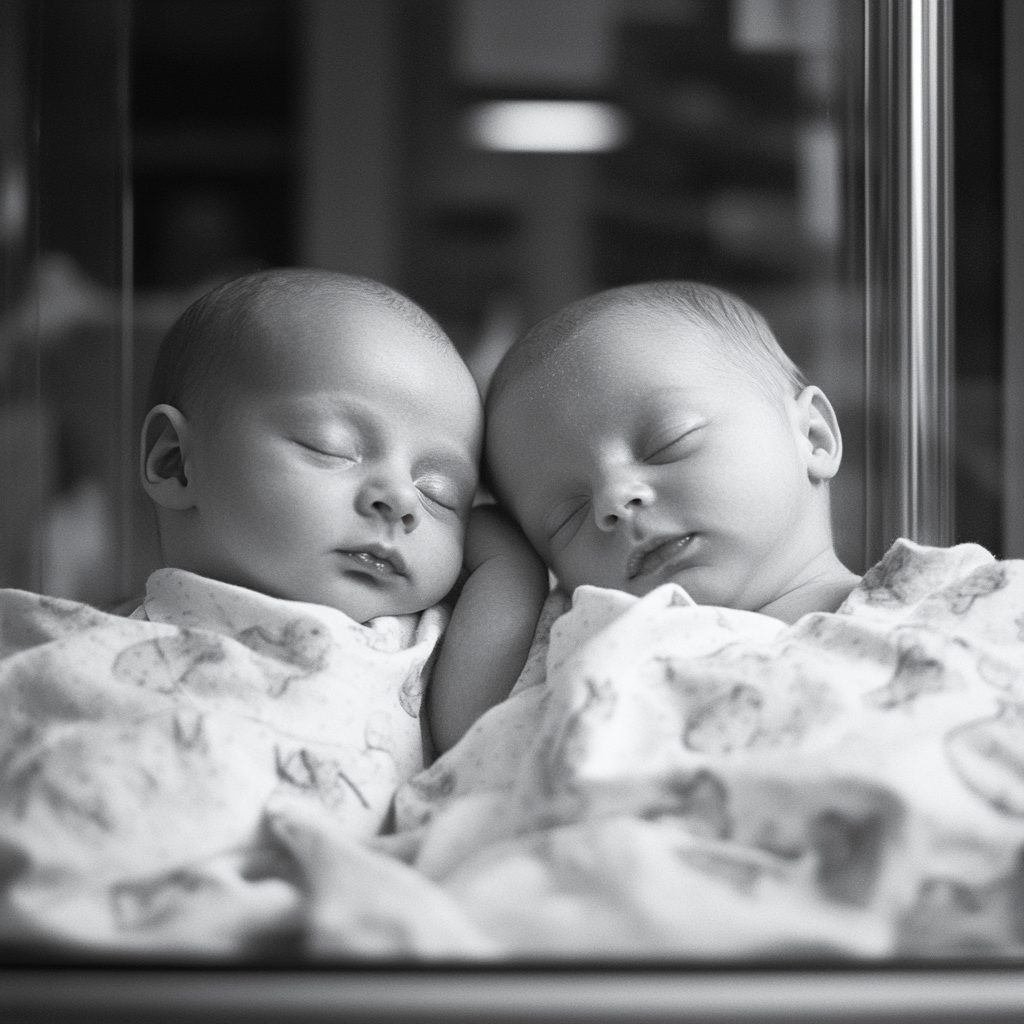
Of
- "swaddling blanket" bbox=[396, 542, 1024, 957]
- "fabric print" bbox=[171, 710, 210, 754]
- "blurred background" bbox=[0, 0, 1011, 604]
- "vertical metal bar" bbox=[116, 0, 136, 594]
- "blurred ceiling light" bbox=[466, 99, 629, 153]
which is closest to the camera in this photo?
"swaddling blanket" bbox=[396, 542, 1024, 957]

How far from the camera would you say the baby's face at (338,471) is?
23.4 inches

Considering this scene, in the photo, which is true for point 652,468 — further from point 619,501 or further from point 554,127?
point 554,127

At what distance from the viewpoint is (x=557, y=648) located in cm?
57

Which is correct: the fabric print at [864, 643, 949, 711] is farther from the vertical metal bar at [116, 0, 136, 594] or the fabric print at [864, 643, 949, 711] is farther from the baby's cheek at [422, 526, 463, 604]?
the vertical metal bar at [116, 0, 136, 594]

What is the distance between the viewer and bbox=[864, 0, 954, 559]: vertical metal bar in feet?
2.59

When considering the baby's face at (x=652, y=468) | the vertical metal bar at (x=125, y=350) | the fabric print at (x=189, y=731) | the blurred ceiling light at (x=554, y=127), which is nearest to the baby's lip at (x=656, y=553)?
the baby's face at (x=652, y=468)

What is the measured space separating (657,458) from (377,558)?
0.14m

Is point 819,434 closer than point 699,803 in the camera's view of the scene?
No

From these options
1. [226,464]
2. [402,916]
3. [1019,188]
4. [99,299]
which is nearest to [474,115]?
[99,299]

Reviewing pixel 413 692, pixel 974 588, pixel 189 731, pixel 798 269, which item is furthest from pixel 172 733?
pixel 798 269

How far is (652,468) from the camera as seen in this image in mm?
609

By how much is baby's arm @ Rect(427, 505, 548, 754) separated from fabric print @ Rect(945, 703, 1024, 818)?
0.74 feet

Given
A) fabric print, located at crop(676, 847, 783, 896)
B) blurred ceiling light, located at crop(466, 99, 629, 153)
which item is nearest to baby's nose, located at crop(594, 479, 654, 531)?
fabric print, located at crop(676, 847, 783, 896)

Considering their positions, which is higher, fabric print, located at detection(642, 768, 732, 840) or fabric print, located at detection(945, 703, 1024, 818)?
fabric print, located at detection(945, 703, 1024, 818)
